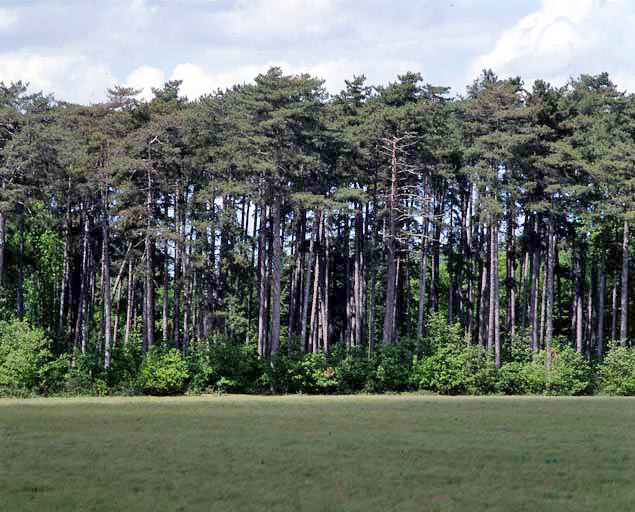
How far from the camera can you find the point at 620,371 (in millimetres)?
42031

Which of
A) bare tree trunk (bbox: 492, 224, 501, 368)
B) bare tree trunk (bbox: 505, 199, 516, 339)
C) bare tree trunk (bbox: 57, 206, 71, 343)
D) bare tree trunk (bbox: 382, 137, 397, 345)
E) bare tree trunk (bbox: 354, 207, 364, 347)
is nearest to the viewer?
bare tree trunk (bbox: 382, 137, 397, 345)

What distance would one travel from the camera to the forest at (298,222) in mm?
40438

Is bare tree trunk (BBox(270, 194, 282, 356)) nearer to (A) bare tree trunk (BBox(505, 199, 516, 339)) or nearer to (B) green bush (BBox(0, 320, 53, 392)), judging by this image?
(B) green bush (BBox(0, 320, 53, 392))

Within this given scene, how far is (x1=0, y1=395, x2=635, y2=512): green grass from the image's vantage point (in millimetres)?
11617

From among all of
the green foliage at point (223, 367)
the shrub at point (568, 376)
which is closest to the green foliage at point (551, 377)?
the shrub at point (568, 376)

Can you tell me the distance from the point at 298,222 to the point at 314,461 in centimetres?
3620

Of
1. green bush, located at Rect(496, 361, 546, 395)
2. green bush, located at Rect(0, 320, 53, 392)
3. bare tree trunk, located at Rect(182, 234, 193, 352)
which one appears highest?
bare tree trunk, located at Rect(182, 234, 193, 352)

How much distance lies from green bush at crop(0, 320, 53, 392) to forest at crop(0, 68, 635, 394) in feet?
0.28

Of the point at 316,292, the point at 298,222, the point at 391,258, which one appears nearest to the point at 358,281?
the point at 316,292

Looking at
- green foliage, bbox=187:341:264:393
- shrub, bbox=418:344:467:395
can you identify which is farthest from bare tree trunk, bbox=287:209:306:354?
shrub, bbox=418:344:467:395

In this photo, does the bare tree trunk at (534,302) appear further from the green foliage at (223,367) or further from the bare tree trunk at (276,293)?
the green foliage at (223,367)

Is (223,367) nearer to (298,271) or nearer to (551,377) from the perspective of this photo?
(298,271)

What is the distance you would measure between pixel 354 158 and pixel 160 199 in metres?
10.3

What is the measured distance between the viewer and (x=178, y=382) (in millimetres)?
38094
